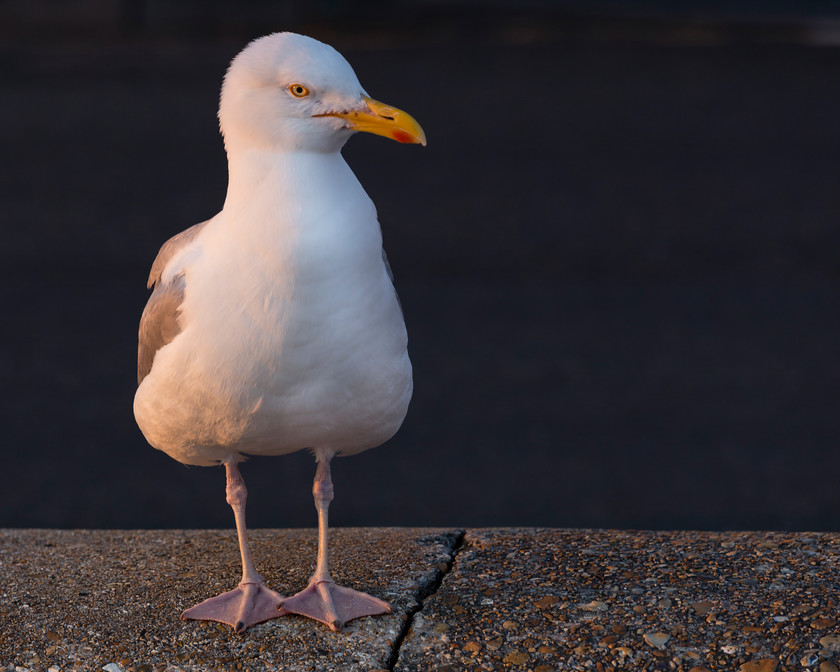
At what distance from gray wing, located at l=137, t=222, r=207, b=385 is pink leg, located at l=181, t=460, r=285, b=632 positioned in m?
0.49

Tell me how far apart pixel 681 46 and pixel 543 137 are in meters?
9.31

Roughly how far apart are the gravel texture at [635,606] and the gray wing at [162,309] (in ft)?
4.17

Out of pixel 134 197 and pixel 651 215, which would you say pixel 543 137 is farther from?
pixel 134 197

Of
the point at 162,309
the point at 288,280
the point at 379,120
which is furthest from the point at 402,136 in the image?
the point at 162,309

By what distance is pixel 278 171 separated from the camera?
3561mm

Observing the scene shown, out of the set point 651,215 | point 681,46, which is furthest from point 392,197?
point 681,46

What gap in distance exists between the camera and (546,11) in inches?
1155

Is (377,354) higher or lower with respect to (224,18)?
higher

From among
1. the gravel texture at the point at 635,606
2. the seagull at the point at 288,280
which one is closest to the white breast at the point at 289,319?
A: the seagull at the point at 288,280

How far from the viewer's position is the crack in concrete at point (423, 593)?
146 inches

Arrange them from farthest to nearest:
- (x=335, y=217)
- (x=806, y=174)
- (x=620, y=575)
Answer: (x=806, y=174) < (x=620, y=575) < (x=335, y=217)

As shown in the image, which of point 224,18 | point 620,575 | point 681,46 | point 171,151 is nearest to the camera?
point 620,575

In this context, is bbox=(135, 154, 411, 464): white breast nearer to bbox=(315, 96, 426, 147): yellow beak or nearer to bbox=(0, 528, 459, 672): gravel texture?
bbox=(315, 96, 426, 147): yellow beak

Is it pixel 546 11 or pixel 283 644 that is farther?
pixel 546 11
